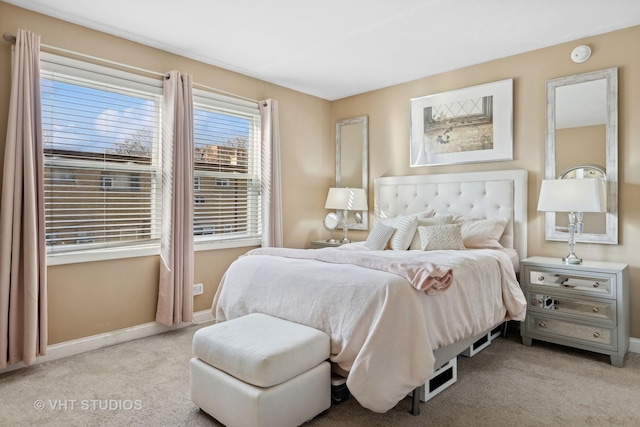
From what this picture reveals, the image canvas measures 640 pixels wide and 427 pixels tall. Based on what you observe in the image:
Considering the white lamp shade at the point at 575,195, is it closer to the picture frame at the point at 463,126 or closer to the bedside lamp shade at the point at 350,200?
the picture frame at the point at 463,126

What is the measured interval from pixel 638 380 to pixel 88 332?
391cm

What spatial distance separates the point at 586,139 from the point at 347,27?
217cm

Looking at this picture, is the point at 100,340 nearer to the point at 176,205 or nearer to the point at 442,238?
the point at 176,205

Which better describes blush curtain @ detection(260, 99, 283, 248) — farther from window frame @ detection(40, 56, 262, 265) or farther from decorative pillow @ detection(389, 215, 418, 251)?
decorative pillow @ detection(389, 215, 418, 251)

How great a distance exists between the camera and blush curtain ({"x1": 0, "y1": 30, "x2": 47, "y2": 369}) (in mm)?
2543

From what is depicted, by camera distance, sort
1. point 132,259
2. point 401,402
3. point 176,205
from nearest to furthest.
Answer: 1. point 401,402
2. point 132,259
3. point 176,205

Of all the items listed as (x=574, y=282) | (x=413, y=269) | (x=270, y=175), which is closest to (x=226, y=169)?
(x=270, y=175)

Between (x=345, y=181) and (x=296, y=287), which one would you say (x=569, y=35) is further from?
(x=296, y=287)

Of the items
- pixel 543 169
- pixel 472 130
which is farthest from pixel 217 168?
pixel 543 169

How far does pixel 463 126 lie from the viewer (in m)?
3.93

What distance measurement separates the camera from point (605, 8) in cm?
277

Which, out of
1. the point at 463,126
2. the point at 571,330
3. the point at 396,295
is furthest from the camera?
the point at 463,126

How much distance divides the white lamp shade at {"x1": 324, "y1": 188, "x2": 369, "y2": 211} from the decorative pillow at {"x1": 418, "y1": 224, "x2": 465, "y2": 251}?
1289 mm

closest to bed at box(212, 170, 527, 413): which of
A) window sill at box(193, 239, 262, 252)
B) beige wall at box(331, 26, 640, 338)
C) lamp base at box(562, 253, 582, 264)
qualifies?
beige wall at box(331, 26, 640, 338)
